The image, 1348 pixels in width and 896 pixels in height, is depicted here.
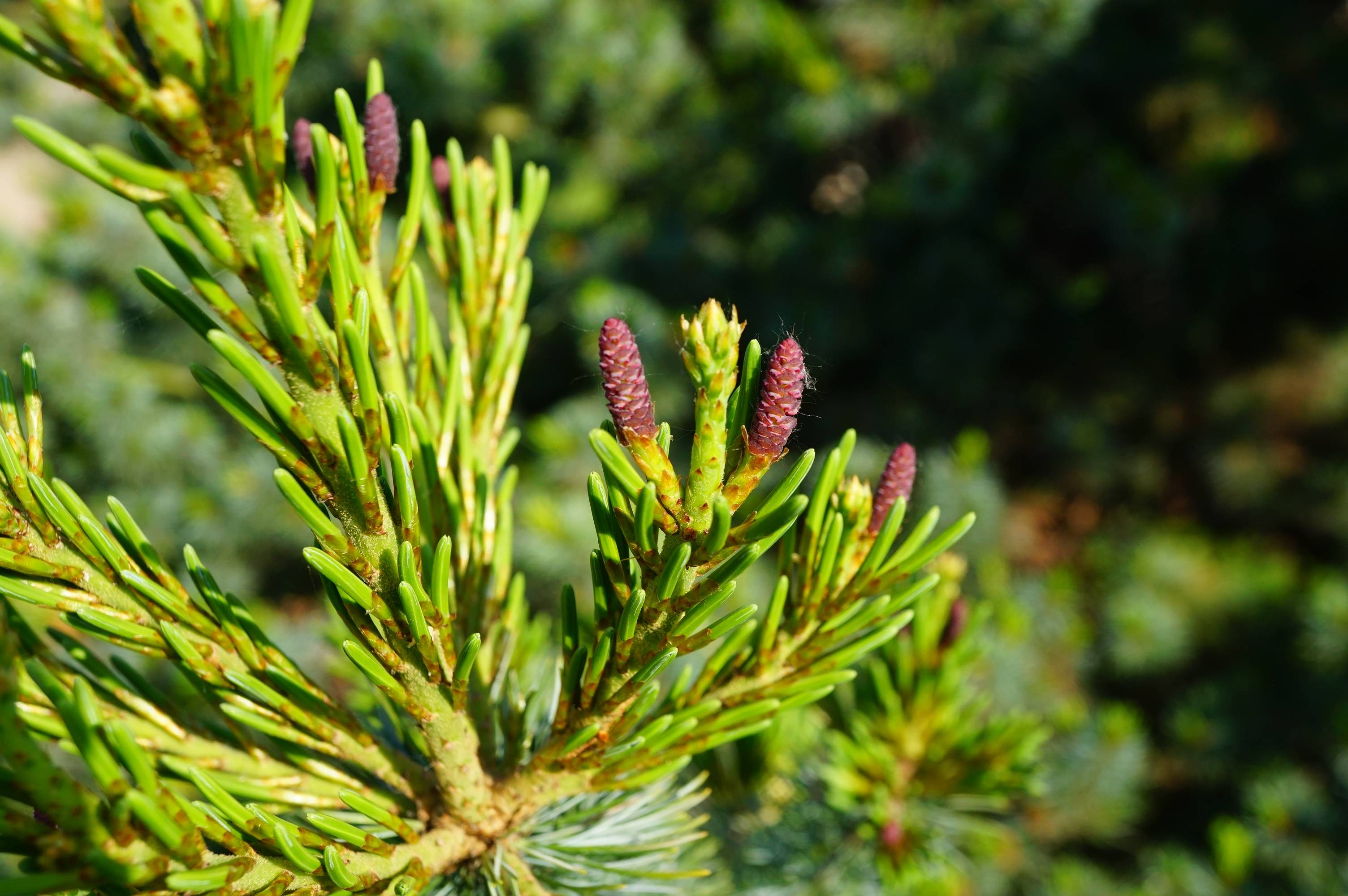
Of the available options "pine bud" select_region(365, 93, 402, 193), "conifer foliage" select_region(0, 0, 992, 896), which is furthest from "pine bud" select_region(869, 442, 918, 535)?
"pine bud" select_region(365, 93, 402, 193)

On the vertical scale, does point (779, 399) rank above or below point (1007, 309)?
below

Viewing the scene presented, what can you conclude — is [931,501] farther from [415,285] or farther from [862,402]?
[415,285]

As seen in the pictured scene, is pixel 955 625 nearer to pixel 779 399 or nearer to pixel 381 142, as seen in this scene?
pixel 779 399

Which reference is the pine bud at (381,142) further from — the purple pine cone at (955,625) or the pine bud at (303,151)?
the purple pine cone at (955,625)

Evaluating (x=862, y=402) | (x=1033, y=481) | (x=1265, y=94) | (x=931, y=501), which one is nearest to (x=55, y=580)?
(x=931, y=501)

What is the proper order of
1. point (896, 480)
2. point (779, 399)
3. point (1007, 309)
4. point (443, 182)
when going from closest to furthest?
point (779, 399) < point (896, 480) < point (443, 182) < point (1007, 309)

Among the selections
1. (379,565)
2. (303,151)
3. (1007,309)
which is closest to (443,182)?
(303,151)

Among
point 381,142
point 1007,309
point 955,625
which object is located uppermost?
point 1007,309
